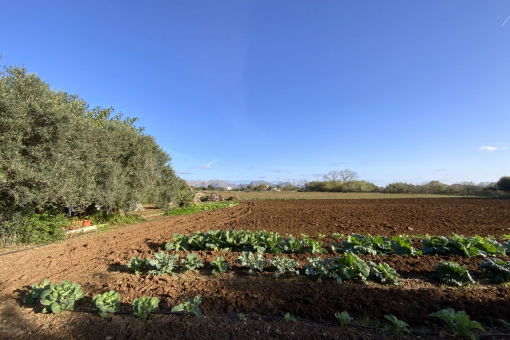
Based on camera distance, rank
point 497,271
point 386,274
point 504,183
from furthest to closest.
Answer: point 504,183 → point 497,271 → point 386,274

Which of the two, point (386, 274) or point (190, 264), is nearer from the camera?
point (386, 274)

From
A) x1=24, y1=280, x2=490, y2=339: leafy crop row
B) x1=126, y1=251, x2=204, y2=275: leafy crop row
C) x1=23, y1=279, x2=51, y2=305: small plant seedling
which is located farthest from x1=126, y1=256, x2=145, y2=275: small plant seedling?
x1=23, y1=279, x2=51, y2=305: small plant seedling

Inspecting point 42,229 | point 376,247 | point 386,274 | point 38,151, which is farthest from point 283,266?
point 42,229

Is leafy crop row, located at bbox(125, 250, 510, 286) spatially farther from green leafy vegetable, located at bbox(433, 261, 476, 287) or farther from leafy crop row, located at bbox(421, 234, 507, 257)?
leafy crop row, located at bbox(421, 234, 507, 257)

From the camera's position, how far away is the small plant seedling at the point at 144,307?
378 cm

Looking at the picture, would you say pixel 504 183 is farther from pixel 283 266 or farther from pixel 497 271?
pixel 283 266

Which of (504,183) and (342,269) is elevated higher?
(504,183)

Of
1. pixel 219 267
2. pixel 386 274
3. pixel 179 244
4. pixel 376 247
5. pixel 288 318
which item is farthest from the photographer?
pixel 179 244

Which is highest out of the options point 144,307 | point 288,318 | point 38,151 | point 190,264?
point 38,151

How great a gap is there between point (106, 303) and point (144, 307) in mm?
823

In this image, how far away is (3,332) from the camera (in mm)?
3740

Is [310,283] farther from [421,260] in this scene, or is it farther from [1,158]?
[1,158]

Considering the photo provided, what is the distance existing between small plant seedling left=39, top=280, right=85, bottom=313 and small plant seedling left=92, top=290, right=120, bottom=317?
492 millimetres

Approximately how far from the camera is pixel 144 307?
12.5 ft
